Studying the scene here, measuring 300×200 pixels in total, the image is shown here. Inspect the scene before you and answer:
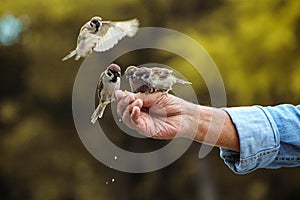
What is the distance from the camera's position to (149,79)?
2.88 feet

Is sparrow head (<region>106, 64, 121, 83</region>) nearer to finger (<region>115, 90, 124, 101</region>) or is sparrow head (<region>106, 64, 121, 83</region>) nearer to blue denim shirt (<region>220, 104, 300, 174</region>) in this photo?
Result: finger (<region>115, 90, 124, 101</region>)

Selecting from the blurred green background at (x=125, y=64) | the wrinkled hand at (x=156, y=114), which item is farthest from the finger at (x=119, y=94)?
the blurred green background at (x=125, y=64)

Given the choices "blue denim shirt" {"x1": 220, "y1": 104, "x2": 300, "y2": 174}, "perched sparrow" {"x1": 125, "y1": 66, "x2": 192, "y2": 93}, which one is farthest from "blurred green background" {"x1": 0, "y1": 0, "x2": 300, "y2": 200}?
"perched sparrow" {"x1": 125, "y1": 66, "x2": 192, "y2": 93}

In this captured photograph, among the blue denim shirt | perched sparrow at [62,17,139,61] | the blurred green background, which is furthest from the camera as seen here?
the blurred green background

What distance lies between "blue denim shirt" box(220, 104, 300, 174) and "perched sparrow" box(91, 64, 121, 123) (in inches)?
8.9

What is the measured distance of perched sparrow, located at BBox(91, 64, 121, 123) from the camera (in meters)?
0.86

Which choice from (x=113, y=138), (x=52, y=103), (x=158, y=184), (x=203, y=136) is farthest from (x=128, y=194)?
(x=203, y=136)

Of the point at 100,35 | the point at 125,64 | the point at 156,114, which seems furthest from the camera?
the point at 125,64

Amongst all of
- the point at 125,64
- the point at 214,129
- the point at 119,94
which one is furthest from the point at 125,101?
the point at 125,64

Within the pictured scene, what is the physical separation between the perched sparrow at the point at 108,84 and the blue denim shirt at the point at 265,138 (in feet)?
0.74

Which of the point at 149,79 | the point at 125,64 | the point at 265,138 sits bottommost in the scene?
the point at 125,64

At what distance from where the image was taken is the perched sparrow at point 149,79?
874 millimetres

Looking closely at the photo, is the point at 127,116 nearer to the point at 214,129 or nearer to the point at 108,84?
the point at 108,84

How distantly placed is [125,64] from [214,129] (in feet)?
6.74
